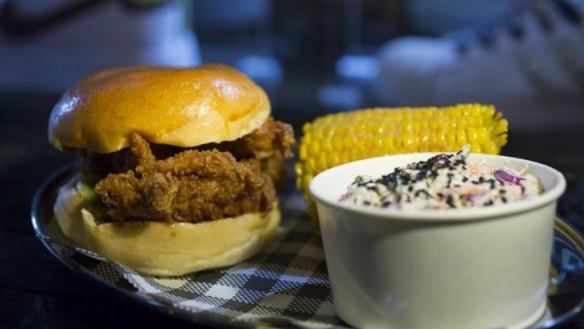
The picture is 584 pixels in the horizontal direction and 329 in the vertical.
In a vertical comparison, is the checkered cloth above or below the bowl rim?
below

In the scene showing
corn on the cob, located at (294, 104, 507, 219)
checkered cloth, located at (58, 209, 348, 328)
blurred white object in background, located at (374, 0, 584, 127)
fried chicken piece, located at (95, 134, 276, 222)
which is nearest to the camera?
checkered cloth, located at (58, 209, 348, 328)

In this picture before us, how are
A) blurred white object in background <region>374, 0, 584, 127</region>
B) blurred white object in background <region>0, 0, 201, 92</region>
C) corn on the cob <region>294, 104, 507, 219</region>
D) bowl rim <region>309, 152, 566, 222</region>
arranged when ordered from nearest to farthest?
bowl rim <region>309, 152, 566, 222</region> < corn on the cob <region>294, 104, 507, 219</region> < blurred white object in background <region>374, 0, 584, 127</region> < blurred white object in background <region>0, 0, 201, 92</region>

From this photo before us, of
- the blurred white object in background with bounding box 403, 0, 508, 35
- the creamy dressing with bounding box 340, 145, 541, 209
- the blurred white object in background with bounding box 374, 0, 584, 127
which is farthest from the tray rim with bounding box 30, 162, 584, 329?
the blurred white object in background with bounding box 403, 0, 508, 35

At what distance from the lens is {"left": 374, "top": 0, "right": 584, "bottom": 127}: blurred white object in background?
2975 millimetres

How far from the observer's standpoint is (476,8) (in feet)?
14.4

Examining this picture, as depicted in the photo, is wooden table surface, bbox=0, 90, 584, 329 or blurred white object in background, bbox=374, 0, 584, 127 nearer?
wooden table surface, bbox=0, 90, 584, 329

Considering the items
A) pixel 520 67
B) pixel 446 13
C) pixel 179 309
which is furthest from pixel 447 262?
pixel 446 13

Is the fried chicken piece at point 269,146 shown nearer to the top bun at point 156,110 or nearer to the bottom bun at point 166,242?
the top bun at point 156,110

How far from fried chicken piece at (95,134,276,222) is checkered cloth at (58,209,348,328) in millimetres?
143

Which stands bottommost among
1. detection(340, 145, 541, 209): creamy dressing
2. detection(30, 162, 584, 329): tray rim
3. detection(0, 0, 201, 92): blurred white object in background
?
detection(0, 0, 201, 92): blurred white object in background

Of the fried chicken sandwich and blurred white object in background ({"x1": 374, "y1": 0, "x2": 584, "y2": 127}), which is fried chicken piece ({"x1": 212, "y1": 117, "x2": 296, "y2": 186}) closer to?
the fried chicken sandwich

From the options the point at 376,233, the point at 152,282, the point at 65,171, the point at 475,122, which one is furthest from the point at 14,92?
the point at 376,233

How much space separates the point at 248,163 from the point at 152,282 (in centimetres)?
41

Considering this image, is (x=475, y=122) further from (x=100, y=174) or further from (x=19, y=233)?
(x=19, y=233)
